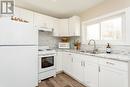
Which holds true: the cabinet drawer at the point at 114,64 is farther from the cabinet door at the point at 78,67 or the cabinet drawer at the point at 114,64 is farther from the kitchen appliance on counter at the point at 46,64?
the kitchen appliance on counter at the point at 46,64

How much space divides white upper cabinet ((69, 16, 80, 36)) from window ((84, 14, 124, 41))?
1.30ft

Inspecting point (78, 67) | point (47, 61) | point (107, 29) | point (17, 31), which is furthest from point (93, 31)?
point (17, 31)

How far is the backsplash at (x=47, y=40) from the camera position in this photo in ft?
11.2

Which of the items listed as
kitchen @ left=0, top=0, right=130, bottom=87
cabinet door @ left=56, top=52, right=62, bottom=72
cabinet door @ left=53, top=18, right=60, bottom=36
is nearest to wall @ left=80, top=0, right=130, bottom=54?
Answer: kitchen @ left=0, top=0, right=130, bottom=87

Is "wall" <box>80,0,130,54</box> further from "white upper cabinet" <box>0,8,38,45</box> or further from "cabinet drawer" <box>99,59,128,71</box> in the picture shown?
"white upper cabinet" <box>0,8,38,45</box>

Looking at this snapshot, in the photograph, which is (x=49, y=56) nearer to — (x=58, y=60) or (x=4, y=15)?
(x=58, y=60)

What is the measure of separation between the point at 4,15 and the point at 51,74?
2088 millimetres

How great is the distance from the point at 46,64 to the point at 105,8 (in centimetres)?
233

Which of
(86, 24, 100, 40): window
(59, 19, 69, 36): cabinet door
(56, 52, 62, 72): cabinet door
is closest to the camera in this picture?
(86, 24, 100, 40): window

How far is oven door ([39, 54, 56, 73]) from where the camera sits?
8.74ft

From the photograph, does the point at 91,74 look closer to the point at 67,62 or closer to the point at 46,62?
the point at 67,62

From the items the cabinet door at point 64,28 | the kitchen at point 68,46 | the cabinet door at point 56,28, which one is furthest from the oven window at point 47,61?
the cabinet door at point 64,28

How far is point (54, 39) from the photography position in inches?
151

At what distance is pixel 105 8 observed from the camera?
2.47 metres
